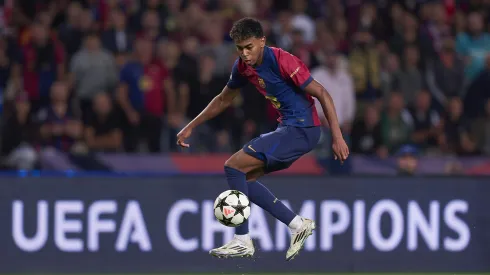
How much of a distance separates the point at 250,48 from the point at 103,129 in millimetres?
5655

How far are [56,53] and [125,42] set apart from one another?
1.07 meters

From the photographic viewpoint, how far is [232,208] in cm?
948

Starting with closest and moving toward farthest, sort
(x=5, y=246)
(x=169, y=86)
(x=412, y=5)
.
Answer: (x=5, y=246) < (x=169, y=86) < (x=412, y=5)

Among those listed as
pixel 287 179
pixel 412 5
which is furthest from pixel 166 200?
pixel 412 5

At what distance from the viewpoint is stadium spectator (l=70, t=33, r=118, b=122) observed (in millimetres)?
14922

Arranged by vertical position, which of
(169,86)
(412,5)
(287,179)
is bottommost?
(287,179)

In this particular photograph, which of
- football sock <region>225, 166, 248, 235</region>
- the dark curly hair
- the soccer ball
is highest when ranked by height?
the dark curly hair

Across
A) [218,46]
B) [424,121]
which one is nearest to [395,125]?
[424,121]

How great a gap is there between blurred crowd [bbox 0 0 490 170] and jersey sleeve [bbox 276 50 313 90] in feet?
17.3

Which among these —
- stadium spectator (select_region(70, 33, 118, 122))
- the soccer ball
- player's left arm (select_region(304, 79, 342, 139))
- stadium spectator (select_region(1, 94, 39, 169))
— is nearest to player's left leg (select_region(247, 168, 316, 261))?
the soccer ball

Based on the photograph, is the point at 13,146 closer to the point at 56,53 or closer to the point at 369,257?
the point at 56,53

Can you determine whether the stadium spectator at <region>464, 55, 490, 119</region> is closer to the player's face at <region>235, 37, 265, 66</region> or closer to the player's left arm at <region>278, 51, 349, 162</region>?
the player's left arm at <region>278, 51, 349, 162</region>

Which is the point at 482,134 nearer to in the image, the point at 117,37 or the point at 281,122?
the point at 117,37

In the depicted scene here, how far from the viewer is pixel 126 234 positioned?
40.2ft
